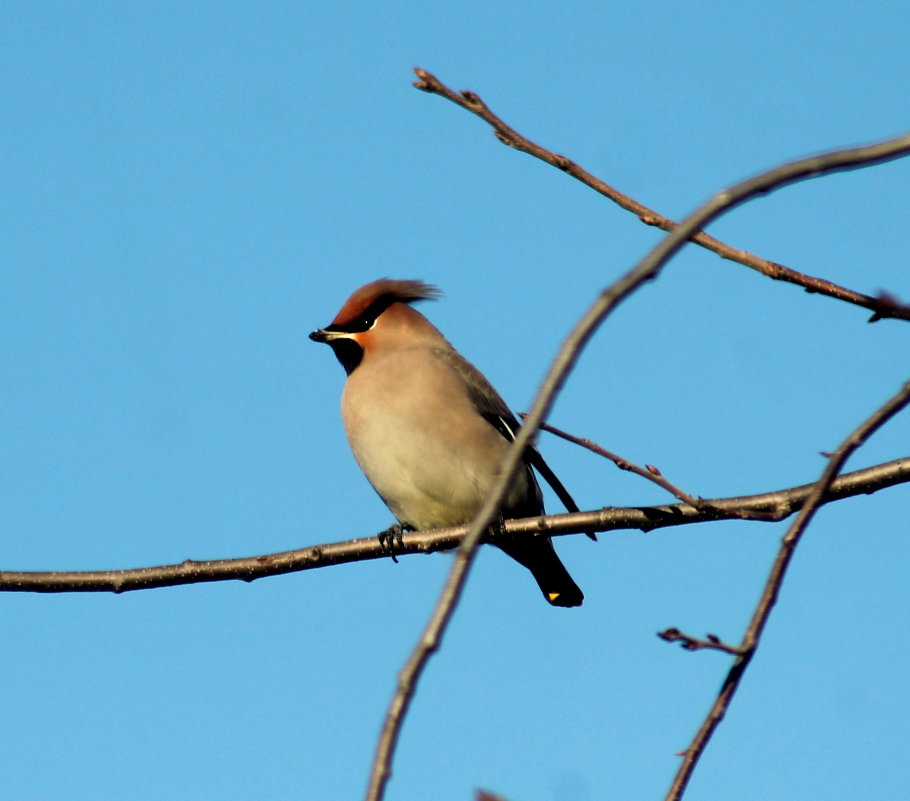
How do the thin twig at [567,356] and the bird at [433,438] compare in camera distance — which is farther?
the bird at [433,438]

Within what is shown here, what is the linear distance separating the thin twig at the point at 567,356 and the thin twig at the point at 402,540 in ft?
5.06

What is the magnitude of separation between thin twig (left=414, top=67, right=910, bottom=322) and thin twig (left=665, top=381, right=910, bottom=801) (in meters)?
0.48

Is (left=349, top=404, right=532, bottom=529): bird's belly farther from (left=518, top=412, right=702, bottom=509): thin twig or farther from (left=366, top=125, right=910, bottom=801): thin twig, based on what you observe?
(left=366, top=125, right=910, bottom=801): thin twig

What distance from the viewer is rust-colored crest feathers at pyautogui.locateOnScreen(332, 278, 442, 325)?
6.43 meters

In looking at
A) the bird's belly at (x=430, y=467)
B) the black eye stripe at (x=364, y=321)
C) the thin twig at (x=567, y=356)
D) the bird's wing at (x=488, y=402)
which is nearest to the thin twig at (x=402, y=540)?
the bird's belly at (x=430, y=467)

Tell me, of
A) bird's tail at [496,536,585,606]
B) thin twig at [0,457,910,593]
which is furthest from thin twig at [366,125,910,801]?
bird's tail at [496,536,585,606]

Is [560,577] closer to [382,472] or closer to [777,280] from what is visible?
[382,472]

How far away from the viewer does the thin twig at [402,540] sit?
10.4 ft

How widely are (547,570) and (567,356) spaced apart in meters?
4.62

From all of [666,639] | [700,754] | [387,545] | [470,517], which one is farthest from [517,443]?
[470,517]

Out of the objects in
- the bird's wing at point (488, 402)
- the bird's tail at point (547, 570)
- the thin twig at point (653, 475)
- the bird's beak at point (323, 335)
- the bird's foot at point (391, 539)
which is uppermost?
the bird's beak at point (323, 335)

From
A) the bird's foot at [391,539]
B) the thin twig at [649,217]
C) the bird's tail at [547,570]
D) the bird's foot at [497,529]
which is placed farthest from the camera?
the bird's tail at [547,570]

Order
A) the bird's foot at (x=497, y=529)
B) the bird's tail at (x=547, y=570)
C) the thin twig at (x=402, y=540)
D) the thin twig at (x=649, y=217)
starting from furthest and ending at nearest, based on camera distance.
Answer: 1. the bird's tail at (x=547, y=570)
2. the bird's foot at (x=497, y=529)
3. the thin twig at (x=402, y=540)
4. the thin twig at (x=649, y=217)

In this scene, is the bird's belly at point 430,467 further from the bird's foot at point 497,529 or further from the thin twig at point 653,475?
the thin twig at point 653,475
